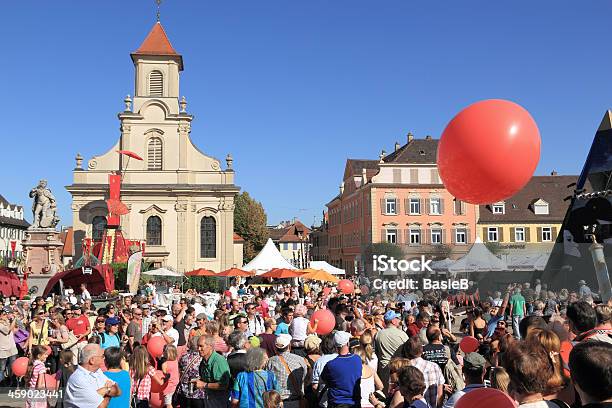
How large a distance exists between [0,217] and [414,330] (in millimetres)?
97074

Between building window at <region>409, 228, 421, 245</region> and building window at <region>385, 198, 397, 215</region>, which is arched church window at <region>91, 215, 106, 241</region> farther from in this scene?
building window at <region>409, 228, 421, 245</region>

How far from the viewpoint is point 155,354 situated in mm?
7984

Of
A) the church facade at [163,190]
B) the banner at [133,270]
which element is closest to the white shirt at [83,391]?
the banner at [133,270]

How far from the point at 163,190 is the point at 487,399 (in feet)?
151

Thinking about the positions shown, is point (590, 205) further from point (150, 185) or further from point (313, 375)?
point (150, 185)

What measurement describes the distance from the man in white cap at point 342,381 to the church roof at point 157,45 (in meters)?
47.7

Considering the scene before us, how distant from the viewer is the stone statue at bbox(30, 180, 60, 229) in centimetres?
2711

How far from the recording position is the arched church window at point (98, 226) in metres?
46.8

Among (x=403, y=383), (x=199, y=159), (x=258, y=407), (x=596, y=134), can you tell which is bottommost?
(x=258, y=407)

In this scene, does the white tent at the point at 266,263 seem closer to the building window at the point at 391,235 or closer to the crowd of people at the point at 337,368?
the crowd of people at the point at 337,368

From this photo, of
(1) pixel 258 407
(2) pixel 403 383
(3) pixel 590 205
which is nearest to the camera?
(2) pixel 403 383

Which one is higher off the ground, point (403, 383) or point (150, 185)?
point (150, 185)

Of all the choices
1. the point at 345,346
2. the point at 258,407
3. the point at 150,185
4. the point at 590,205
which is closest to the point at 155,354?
the point at 258,407

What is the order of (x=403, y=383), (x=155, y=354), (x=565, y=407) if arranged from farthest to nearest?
1. (x=155, y=354)
2. (x=403, y=383)
3. (x=565, y=407)
